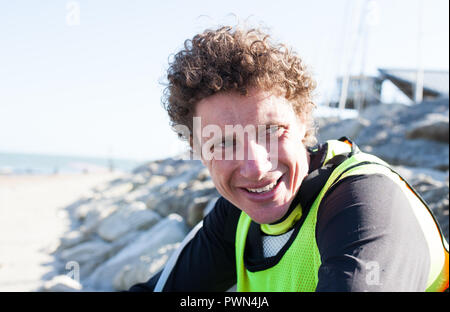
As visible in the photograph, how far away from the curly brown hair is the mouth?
0.41 m

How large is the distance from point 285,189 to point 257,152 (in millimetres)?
210

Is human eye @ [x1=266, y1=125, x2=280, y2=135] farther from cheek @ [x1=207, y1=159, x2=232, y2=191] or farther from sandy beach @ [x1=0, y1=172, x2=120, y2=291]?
sandy beach @ [x1=0, y1=172, x2=120, y2=291]

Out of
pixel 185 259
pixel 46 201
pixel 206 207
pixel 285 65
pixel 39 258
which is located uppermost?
pixel 285 65

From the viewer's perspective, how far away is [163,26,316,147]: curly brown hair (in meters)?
1.48

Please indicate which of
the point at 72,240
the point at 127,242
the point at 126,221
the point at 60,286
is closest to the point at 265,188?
the point at 60,286

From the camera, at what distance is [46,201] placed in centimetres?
1281

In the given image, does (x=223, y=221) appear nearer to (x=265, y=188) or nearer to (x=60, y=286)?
(x=265, y=188)

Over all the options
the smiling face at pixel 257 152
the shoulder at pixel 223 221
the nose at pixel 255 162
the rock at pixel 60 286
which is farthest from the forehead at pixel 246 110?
the rock at pixel 60 286

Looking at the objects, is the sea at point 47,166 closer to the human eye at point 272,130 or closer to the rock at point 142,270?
the rock at point 142,270

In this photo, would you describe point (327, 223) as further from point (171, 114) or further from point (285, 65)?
point (171, 114)

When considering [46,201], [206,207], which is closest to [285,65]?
[206,207]

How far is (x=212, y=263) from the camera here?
6.50 ft

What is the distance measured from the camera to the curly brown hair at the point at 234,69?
148cm
